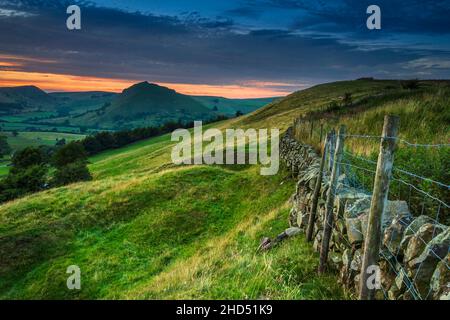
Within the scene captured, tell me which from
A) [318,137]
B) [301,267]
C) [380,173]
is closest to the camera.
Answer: [380,173]

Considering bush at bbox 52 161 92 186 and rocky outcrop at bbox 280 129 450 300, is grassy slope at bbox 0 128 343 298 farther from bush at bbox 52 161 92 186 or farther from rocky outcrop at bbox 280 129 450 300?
bush at bbox 52 161 92 186

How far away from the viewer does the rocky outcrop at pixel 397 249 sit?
436 cm

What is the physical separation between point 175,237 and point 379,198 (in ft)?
39.9

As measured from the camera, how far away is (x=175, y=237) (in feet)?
52.0

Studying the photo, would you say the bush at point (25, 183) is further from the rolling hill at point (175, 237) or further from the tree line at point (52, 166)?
the rolling hill at point (175, 237)

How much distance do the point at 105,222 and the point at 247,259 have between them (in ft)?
38.5

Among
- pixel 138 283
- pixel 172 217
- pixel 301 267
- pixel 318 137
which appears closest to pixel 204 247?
pixel 138 283

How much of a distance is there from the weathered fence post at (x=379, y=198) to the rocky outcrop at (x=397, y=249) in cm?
18

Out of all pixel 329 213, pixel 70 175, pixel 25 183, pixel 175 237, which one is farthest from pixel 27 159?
pixel 329 213

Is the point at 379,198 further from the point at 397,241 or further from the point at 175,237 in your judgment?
the point at 175,237

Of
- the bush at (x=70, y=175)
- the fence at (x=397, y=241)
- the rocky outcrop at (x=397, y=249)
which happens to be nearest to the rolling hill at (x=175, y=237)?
the rocky outcrop at (x=397, y=249)
